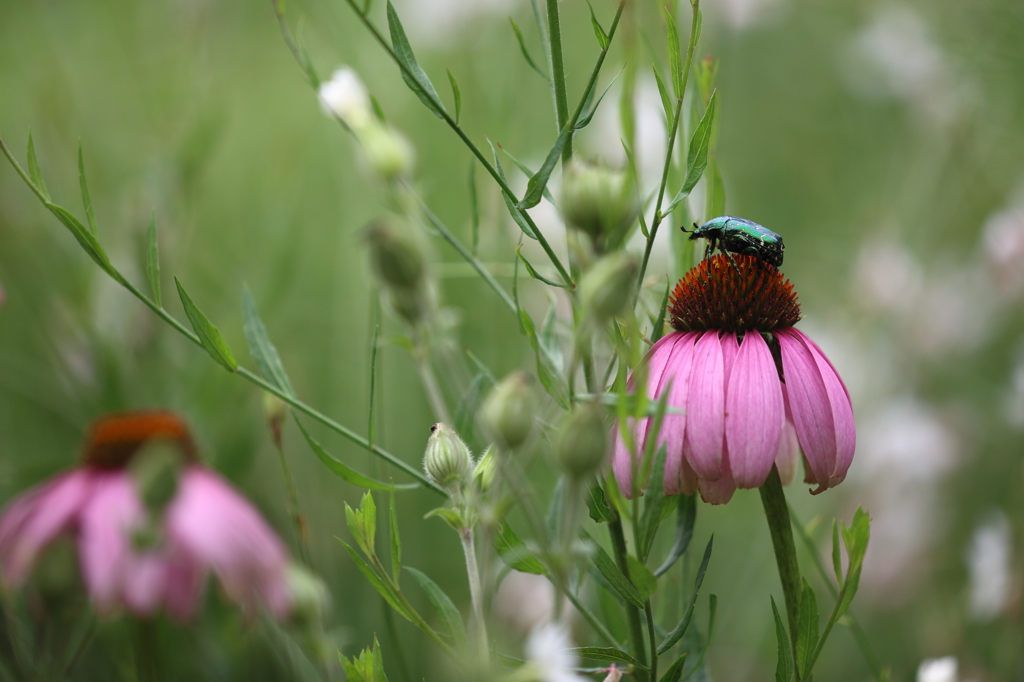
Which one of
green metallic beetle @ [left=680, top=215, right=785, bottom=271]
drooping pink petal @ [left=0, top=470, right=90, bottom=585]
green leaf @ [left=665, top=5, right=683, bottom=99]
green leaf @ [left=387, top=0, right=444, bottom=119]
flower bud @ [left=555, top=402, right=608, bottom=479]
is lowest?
drooping pink petal @ [left=0, top=470, right=90, bottom=585]

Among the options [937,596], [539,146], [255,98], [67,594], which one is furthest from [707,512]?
[255,98]

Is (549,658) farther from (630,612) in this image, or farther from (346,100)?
(346,100)

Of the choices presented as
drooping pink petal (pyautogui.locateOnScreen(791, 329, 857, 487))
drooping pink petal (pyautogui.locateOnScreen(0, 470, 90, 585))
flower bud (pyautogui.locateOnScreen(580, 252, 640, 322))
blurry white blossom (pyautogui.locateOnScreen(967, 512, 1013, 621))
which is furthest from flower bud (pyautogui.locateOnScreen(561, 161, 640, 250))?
blurry white blossom (pyautogui.locateOnScreen(967, 512, 1013, 621))

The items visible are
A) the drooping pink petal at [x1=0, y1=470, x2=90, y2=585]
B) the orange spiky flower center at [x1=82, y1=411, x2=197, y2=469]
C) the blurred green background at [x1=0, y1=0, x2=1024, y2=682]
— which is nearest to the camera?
the drooping pink petal at [x1=0, y1=470, x2=90, y2=585]

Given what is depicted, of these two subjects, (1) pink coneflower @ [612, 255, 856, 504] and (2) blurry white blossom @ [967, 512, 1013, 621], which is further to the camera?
(2) blurry white blossom @ [967, 512, 1013, 621]

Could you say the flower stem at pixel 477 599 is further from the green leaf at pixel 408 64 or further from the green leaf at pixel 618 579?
the green leaf at pixel 408 64

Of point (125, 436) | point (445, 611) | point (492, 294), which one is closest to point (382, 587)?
point (445, 611)

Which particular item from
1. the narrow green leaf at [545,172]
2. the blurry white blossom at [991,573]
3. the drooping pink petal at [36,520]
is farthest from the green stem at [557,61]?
the blurry white blossom at [991,573]

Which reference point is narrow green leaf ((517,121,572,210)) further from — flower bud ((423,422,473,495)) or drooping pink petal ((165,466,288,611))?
drooping pink petal ((165,466,288,611))
